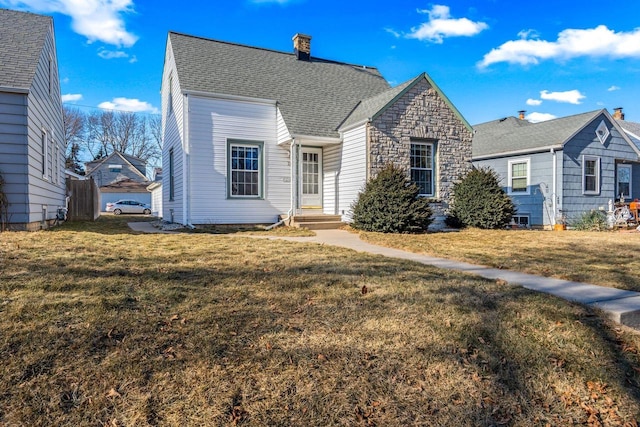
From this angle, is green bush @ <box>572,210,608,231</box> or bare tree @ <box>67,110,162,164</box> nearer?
green bush @ <box>572,210,608,231</box>

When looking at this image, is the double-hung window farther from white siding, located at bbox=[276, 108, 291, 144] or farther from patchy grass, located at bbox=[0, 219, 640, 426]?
patchy grass, located at bbox=[0, 219, 640, 426]

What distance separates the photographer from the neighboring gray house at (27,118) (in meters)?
8.49

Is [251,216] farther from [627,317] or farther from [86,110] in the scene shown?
[86,110]

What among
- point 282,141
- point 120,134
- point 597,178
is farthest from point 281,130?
point 120,134

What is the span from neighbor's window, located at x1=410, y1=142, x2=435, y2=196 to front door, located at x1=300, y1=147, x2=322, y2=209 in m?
3.11

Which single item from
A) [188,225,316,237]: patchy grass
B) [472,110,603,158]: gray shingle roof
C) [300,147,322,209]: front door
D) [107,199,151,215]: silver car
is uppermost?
[472,110,603,158]: gray shingle roof

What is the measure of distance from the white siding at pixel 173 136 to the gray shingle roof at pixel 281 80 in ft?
2.33

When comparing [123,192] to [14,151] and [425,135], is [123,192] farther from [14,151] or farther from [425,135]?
Answer: [425,135]

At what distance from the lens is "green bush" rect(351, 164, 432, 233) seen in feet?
33.8

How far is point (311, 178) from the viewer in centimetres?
1365

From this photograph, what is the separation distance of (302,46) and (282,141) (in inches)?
227

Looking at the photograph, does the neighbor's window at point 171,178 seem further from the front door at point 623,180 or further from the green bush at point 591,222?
the front door at point 623,180

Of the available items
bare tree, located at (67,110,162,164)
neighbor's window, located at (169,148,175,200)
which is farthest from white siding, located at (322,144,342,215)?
bare tree, located at (67,110,162,164)

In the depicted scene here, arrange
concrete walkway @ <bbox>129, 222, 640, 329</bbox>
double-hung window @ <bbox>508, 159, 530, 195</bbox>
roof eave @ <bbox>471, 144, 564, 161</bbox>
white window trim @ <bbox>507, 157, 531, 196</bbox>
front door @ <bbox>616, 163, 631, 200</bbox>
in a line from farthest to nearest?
1. front door @ <bbox>616, 163, 631, 200</bbox>
2. double-hung window @ <bbox>508, 159, 530, 195</bbox>
3. white window trim @ <bbox>507, 157, 531, 196</bbox>
4. roof eave @ <bbox>471, 144, 564, 161</bbox>
5. concrete walkway @ <bbox>129, 222, 640, 329</bbox>
